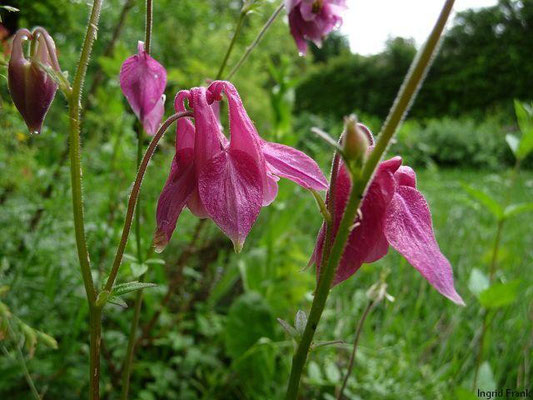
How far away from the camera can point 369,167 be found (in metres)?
0.39

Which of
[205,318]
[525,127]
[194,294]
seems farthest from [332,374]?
[525,127]

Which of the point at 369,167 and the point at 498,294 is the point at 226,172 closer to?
the point at 369,167

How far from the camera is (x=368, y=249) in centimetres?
47

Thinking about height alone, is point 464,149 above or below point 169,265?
above

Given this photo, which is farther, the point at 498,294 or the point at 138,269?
the point at 498,294

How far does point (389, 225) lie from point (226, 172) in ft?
0.53

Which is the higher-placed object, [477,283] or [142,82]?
[142,82]

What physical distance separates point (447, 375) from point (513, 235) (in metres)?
1.57

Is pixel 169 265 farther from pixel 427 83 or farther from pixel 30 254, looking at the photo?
pixel 427 83

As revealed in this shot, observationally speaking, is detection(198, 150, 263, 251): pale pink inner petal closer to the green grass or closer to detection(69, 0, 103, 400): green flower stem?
detection(69, 0, 103, 400): green flower stem

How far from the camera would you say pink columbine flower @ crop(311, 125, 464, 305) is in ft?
1.47

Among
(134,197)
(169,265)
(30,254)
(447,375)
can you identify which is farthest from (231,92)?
(169,265)

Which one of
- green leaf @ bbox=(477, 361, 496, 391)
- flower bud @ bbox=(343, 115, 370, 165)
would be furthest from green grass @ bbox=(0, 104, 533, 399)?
flower bud @ bbox=(343, 115, 370, 165)

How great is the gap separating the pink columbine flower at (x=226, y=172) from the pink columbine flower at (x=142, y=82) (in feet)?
0.36
